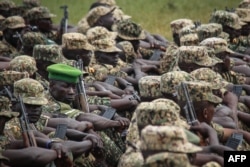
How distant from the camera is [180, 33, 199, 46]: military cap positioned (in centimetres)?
1841

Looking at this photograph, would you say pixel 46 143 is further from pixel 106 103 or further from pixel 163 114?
pixel 106 103

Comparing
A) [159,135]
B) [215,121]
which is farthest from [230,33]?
[159,135]

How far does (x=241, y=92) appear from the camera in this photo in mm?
15930

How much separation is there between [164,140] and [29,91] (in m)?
3.75

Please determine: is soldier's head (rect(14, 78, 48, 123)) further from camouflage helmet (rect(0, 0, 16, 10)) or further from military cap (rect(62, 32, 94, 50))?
camouflage helmet (rect(0, 0, 16, 10))

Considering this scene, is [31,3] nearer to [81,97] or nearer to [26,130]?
[81,97]

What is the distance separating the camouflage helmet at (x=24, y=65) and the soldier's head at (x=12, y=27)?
3.78 meters

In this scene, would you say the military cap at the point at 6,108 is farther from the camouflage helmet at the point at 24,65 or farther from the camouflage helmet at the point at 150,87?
the camouflage helmet at the point at 24,65

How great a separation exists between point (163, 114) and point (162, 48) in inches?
398

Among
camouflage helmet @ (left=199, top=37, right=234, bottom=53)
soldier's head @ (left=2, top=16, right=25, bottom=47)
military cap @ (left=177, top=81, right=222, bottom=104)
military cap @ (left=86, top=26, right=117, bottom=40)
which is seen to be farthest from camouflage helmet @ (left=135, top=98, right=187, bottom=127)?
soldier's head @ (left=2, top=16, right=25, bottom=47)

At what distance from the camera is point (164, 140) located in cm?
949

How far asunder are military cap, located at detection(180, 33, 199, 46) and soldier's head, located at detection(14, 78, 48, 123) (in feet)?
18.8

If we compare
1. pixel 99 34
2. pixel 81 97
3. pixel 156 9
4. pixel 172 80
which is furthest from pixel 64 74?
pixel 156 9

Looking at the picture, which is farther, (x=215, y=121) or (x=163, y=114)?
(x=215, y=121)
